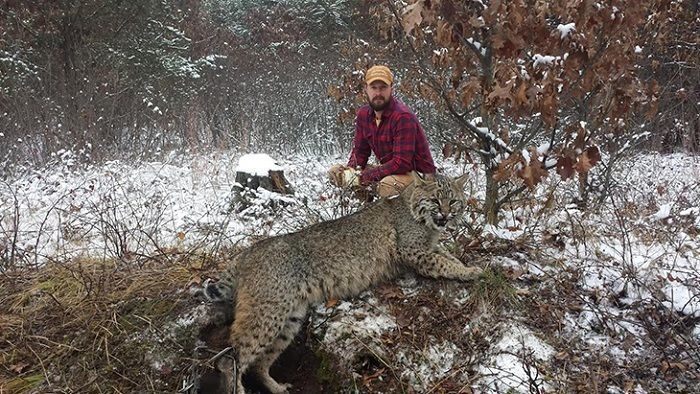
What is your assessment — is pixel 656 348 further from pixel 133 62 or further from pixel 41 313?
pixel 133 62

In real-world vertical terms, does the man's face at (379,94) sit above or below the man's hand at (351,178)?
above

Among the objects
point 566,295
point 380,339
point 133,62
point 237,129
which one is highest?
point 133,62

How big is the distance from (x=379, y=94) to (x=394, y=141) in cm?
54

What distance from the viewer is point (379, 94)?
18.6 ft

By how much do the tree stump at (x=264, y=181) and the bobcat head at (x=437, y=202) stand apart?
302 centimetres

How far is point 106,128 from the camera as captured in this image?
1055cm

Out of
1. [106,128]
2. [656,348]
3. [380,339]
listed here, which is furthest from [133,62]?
[656,348]

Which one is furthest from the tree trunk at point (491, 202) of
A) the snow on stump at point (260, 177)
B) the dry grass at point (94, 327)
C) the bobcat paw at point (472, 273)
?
the snow on stump at point (260, 177)

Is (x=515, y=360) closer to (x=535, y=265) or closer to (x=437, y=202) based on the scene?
(x=535, y=265)

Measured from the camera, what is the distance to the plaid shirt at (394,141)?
564 centimetres

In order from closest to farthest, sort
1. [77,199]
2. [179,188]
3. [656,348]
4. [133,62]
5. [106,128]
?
1. [656,348]
2. [77,199]
3. [179,188]
4. [106,128]
5. [133,62]

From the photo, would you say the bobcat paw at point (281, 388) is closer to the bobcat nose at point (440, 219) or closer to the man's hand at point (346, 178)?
the bobcat nose at point (440, 219)

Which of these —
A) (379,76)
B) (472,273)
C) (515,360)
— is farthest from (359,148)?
(515,360)

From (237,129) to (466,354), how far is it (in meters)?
9.64
